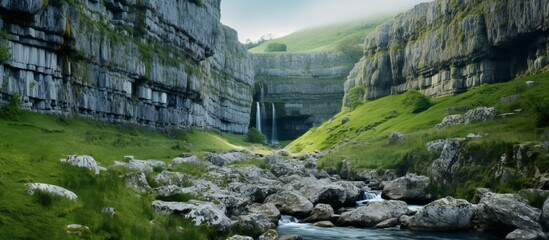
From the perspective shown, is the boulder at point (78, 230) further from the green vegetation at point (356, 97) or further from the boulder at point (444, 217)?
the green vegetation at point (356, 97)

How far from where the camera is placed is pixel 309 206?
103ft

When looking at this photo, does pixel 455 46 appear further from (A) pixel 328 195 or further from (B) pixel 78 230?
(B) pixel 78 230

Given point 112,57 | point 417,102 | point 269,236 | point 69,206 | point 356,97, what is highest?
point 112,57

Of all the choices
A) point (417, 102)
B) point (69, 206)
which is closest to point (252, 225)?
point (69, 206)

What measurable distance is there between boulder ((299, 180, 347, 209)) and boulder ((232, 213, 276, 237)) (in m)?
10.9

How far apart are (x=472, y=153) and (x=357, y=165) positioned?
20719 millimetres

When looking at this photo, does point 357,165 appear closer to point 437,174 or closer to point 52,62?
point 437,174

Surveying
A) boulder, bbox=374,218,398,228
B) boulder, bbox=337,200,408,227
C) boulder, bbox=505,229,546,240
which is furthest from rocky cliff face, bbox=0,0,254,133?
boulder, bbox=505,229,546,240

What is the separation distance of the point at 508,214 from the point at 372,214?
7768 mm

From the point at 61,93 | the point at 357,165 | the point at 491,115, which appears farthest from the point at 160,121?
the point at 491,115

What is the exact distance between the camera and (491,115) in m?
60.5

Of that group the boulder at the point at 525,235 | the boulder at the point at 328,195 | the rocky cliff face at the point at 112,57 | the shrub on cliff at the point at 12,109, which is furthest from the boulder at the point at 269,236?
the rocky cliff face at the point at 112,57

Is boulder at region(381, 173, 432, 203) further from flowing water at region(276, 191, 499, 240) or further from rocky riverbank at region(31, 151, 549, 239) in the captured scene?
flowing water at region(276, 191, 499, 240)

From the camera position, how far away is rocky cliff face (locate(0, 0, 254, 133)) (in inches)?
1874
